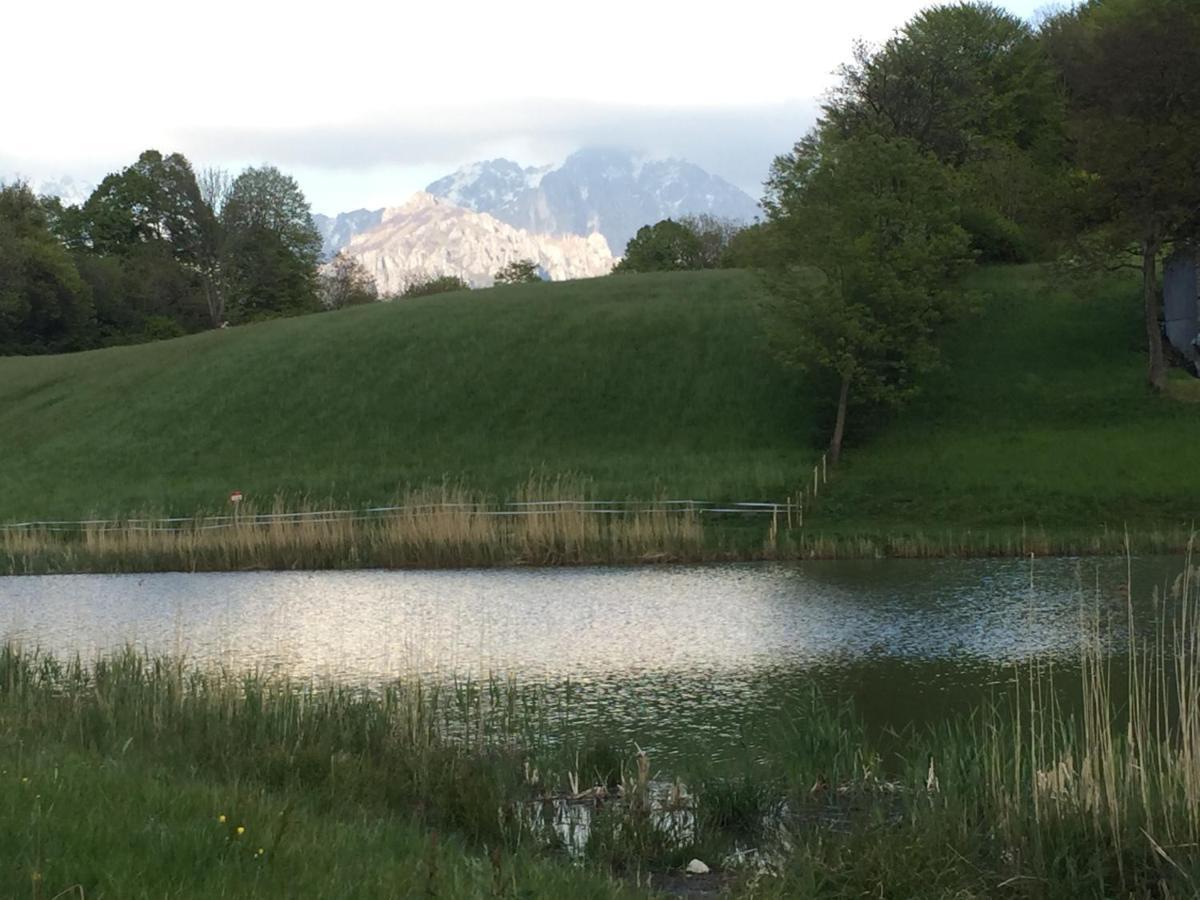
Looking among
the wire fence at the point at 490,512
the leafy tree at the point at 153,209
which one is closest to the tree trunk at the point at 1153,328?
the wire fence at the point at 490,512

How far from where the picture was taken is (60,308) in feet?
287

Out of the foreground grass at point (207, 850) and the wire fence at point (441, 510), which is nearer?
the foreground grass at point (207, 850)

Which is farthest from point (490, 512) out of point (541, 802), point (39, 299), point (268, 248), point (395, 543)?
point (268, 248)

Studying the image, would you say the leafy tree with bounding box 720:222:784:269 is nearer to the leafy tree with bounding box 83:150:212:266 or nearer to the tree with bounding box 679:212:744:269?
→ the tree with bounding box 679:212:744:269

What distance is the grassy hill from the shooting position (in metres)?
37.5

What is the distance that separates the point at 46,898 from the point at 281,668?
→ 11.7m

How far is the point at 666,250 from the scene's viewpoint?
352 ft

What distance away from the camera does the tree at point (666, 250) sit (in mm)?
106500

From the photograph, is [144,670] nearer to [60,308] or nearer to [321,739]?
[321,739]

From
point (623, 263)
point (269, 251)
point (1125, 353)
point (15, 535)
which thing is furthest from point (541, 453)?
point (623, 263)

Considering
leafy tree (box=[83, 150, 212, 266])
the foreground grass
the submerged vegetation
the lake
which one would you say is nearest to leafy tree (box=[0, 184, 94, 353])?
leafy tree (box=[83, 150, 212, 266])

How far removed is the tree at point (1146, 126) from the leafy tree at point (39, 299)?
224 feet

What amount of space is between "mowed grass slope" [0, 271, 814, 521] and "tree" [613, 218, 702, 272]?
140 ft

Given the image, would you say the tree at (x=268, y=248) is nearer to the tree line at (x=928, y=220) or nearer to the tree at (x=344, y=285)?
the tree at (x=344, y=285)
